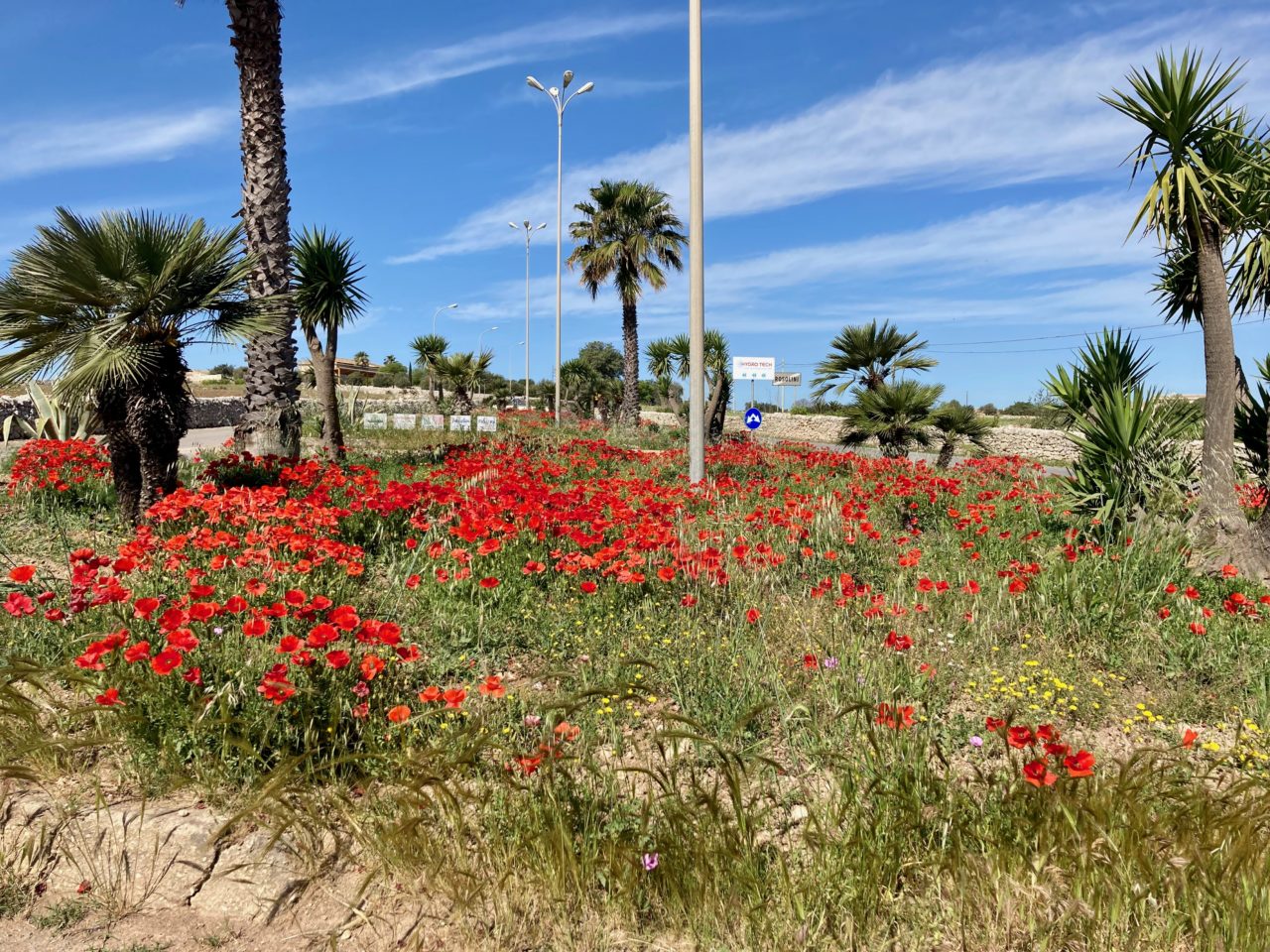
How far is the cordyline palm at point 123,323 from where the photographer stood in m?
5.71

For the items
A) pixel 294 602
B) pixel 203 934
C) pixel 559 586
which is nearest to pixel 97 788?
pixel 203 934

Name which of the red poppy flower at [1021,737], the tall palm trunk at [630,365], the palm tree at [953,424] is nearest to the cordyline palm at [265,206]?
the red poppy flower at [1021,737]

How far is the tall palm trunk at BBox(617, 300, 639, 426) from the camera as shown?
2573cm

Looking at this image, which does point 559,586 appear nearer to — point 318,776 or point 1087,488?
point 318,776

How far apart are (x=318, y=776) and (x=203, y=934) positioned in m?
0.59

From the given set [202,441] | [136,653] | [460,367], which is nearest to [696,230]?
[136,653]

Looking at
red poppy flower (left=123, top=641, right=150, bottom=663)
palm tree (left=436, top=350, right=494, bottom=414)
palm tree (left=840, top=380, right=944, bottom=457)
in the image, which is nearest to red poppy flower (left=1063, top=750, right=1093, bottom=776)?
red poppy flower (left=123, top=641, right=150, bottom=663)

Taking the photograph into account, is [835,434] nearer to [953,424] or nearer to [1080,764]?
[953,424]

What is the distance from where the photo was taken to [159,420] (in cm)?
599

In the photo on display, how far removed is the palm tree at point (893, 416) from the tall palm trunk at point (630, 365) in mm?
10269

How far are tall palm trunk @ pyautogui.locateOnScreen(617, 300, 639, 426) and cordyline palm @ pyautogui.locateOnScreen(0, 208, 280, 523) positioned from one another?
19557 mm

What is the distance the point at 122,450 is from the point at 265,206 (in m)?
4.17

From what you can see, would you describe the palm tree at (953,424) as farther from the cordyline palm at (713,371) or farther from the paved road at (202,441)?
the paved road at (202,441)

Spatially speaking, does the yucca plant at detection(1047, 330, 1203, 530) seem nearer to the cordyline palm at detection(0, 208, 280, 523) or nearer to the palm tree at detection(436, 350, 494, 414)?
the cordyline palm at detection(0, 208, 280, 523)
